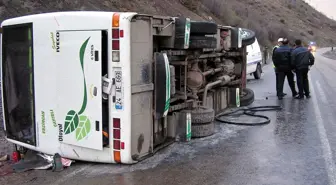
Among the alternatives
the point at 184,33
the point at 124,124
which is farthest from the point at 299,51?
the point at 124,124

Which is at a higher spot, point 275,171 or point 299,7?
point 299,7

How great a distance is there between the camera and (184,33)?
6.35m

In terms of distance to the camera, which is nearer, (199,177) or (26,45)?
(199,177)

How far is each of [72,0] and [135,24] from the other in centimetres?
1062

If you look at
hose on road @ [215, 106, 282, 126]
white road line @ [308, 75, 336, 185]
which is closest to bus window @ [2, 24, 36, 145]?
hose on road @ [215, 106, 282, 126]

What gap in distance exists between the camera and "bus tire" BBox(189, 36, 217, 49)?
675 centimetres

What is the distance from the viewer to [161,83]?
230 inches

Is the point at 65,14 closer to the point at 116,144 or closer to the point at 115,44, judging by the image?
the point at 115,44

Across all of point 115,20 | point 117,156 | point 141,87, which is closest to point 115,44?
point 115,20

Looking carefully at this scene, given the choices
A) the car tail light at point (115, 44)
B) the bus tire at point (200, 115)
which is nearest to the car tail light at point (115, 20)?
the car tail light at point (115, 44)

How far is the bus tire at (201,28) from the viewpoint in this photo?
6.75m

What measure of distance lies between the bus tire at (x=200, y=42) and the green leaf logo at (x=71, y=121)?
89.3 inches

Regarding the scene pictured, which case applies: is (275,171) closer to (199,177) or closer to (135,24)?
(199,177)

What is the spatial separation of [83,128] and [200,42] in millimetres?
2560
